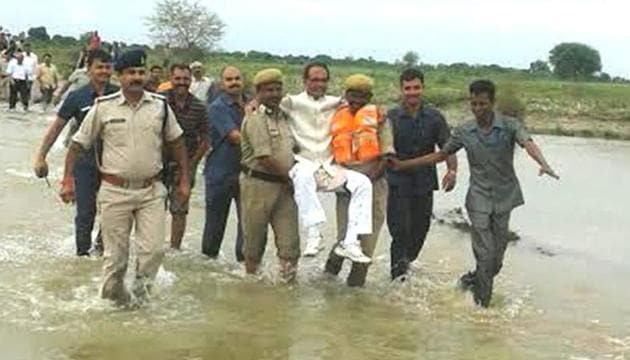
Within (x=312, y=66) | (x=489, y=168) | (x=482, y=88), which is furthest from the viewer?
(x=312, y=66)

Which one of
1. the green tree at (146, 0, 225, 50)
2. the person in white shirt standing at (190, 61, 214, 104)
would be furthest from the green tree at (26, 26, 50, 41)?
the person in white shirt standing at (190, 61, 214, 104)

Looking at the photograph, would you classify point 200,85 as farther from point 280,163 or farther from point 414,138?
point 280,163

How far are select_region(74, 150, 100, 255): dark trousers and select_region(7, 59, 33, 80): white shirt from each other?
1913 cm

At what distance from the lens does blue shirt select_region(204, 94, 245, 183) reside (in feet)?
30.8

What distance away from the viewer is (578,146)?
31.0 metres

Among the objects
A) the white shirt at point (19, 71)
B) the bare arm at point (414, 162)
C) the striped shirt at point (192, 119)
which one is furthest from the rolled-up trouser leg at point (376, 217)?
the white shirt at point (19, 71)

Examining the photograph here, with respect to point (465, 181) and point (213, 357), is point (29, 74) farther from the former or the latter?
point (213, 357)

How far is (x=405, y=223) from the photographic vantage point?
9094 mm

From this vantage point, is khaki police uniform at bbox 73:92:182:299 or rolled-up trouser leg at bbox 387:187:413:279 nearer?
khaki police uniform at bbox 73:92:182:299

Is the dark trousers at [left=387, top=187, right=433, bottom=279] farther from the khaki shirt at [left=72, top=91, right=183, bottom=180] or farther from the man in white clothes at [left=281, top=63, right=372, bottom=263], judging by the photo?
the khaki shirt at [left=72, top=91, right=183, bottom=180]

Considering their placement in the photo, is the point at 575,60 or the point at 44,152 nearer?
the point at 44,152

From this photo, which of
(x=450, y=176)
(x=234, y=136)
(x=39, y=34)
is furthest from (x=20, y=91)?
(x=39, y=34)

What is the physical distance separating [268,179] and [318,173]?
16.8 inches

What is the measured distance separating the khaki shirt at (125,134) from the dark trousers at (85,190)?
0.96m
